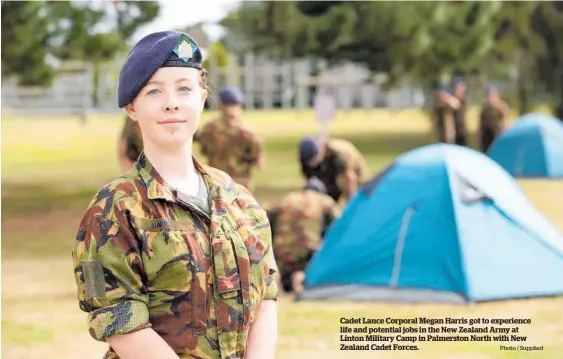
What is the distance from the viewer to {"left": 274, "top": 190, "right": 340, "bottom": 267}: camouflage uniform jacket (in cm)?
861

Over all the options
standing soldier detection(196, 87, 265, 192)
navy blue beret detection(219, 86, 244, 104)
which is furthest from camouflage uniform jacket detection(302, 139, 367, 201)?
navy blue beret detection(219, 86, 244, 104)

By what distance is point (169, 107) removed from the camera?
2631 millimetres

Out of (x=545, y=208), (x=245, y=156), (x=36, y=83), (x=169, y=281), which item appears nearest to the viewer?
(x=169, y=281)

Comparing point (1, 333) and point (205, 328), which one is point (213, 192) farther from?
point (1, 333)

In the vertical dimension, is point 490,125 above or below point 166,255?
below

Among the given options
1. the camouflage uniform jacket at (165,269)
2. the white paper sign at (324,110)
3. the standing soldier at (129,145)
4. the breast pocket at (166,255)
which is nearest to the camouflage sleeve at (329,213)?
the standing soldier at (129,145)

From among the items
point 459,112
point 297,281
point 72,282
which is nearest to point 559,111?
point 459,112

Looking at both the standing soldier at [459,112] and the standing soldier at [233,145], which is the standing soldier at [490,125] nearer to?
the standing soldier at [459,112]

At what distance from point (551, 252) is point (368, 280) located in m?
1.38

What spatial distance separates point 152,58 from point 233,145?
7.55 meters

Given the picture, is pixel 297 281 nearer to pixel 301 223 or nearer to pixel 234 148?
pixel 301 223

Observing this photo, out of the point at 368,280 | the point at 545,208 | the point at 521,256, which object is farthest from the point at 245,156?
the point at 545,208

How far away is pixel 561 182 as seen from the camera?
17812 mm

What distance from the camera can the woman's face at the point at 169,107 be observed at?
2.64m
